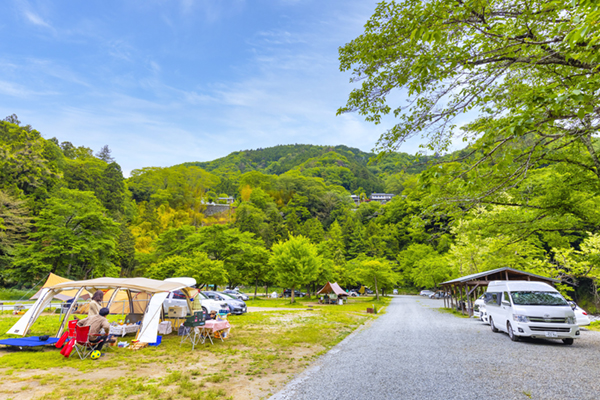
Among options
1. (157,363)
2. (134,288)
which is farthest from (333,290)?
(157,363)

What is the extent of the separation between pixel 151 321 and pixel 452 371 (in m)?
7.53

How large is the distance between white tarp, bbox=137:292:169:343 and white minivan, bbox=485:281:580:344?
10.4 m

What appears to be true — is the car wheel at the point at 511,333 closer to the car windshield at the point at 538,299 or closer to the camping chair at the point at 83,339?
the car windshield at the point at 538,299

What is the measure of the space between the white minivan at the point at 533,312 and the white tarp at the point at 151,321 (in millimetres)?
10375

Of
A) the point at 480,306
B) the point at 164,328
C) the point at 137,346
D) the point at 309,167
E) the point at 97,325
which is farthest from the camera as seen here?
the point at 309,167

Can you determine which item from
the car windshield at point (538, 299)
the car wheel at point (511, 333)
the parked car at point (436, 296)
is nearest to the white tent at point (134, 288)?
the car wheel at point (511, 333)

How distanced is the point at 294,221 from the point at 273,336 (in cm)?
4877

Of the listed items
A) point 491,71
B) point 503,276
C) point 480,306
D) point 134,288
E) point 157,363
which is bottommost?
point 157,363

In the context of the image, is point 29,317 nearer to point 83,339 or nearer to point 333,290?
point 83,339

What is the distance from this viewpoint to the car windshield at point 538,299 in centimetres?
910

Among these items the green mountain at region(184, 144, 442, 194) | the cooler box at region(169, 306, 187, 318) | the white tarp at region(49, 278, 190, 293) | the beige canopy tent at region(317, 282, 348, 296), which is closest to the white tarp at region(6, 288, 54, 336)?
the white tarp at region(49, 278, 190, 293)

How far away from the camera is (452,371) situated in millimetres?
5746

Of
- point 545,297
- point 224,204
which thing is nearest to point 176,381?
point 545,297

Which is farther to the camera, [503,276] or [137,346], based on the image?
[503,276]
